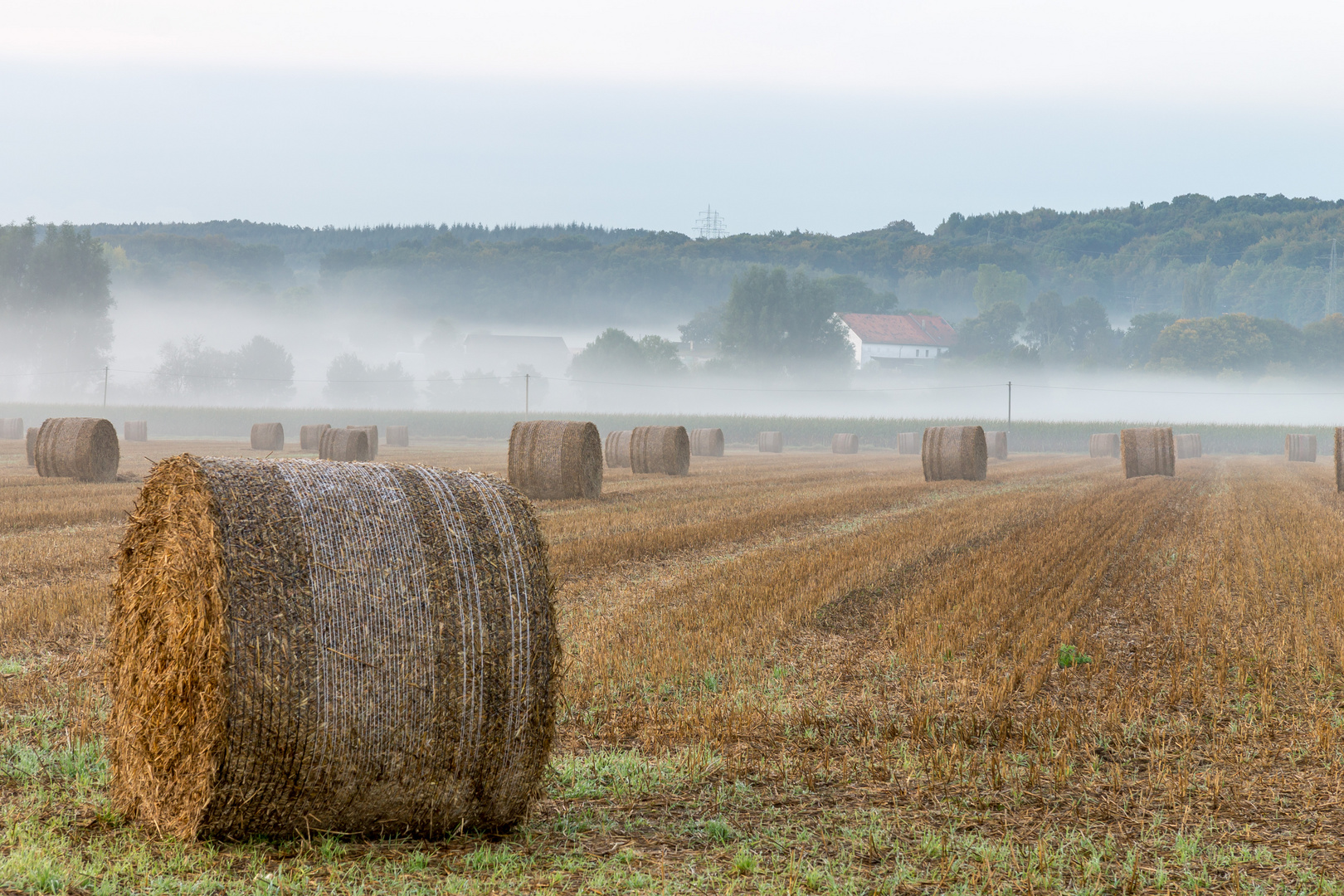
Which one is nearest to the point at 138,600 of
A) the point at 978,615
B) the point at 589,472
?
the point at 978,615

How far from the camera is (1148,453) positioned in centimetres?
2761

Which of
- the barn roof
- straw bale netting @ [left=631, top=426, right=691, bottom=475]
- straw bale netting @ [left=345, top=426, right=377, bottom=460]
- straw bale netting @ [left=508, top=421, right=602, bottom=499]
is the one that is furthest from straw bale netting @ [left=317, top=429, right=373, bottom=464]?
the barn roof

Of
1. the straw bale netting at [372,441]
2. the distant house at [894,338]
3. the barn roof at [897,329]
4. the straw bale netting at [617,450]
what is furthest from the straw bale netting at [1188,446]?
the barn roof at [897,329]

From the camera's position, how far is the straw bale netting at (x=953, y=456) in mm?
26312

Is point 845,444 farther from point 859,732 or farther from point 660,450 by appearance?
point 859,732

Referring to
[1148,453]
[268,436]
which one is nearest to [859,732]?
[1148,453]

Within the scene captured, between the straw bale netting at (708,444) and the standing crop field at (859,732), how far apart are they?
94.6ft

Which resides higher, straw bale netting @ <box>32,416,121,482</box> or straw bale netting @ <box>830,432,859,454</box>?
straw bale netting @ <box>32,416,121,482</box>

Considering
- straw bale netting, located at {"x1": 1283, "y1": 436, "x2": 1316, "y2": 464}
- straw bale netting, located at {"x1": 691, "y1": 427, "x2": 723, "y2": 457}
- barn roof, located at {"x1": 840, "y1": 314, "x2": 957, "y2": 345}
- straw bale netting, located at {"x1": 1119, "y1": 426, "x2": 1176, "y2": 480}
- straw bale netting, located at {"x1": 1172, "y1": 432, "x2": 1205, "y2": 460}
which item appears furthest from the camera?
barn roof, located at {"x1": 840, "y1": 314, "x2": 957, "y2": 345}

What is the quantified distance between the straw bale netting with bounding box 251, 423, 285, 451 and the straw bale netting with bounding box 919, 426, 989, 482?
25.2 m

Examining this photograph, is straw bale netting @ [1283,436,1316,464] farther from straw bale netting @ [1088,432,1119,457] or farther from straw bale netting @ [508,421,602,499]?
straw bale netting @ [508,421,602,499]

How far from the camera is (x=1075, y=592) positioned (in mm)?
10250

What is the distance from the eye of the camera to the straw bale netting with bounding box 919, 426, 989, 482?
26312 millimetres

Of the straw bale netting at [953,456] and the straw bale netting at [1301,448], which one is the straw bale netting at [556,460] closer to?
the straw bale netting at [953,456]
